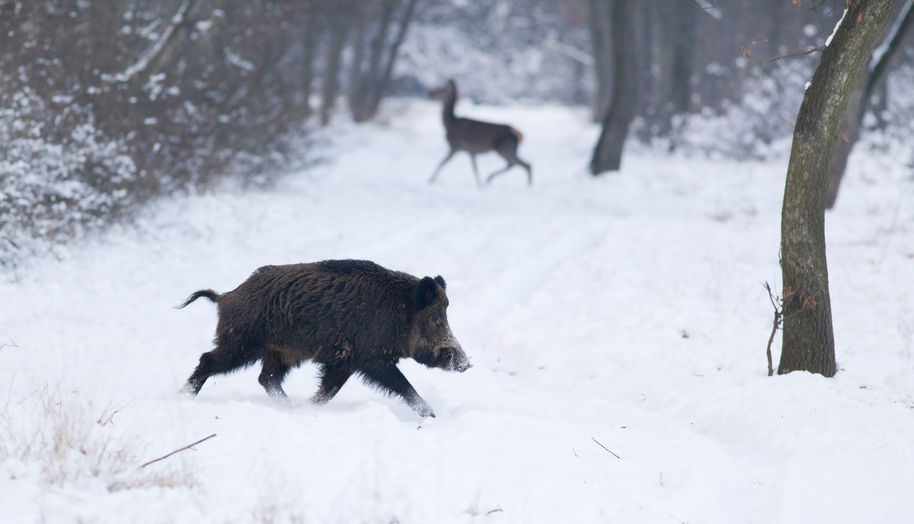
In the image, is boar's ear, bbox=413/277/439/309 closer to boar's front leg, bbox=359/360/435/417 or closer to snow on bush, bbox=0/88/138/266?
boar's front leg, bbox=359/360/435/417

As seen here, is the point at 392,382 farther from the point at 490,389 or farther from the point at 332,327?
the point at 490,389

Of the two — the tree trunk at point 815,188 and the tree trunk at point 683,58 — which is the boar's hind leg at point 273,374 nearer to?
the tree trunk at point 815,188

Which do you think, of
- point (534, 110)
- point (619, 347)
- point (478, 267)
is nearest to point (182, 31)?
point (478, 267)

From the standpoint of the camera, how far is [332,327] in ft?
17.9

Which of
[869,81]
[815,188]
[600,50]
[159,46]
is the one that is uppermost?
[600,50]

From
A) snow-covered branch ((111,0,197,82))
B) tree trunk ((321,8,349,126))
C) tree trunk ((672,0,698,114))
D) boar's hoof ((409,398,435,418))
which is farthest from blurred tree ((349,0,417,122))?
boar's hoof ((409,398,435,418))

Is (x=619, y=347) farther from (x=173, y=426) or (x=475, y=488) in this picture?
(x=173, y=426)

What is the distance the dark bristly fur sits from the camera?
17.8 feet

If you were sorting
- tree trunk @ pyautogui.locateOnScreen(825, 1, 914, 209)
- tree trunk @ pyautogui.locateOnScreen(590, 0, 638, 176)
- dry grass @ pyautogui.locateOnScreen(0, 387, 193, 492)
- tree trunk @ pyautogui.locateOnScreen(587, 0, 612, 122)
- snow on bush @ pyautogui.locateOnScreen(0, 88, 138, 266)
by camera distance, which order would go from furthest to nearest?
1. tree trunk @ pyautogui.locateOnScreen(587, 0, 612, 122)
2. tree trunk @ pyautogui.locateOnScreen(590, 0, 638, 176)
3. tree trunk @ pyautogui.locateOnScreen(825, 1, 914, 209)
4. snow on bush @ pyautogui.locateOnScreen(0, 88, 138, 266)
5. dry grass @ pyautogui.locateOnScreen(0, 387, 193, 492)

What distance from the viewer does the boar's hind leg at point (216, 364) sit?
5.41 meters

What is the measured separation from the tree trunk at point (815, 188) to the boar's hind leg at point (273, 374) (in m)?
3.75

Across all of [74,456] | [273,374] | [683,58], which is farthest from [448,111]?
[74,456]

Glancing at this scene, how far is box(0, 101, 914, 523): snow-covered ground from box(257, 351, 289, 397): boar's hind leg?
0.22m

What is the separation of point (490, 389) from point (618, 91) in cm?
1294
